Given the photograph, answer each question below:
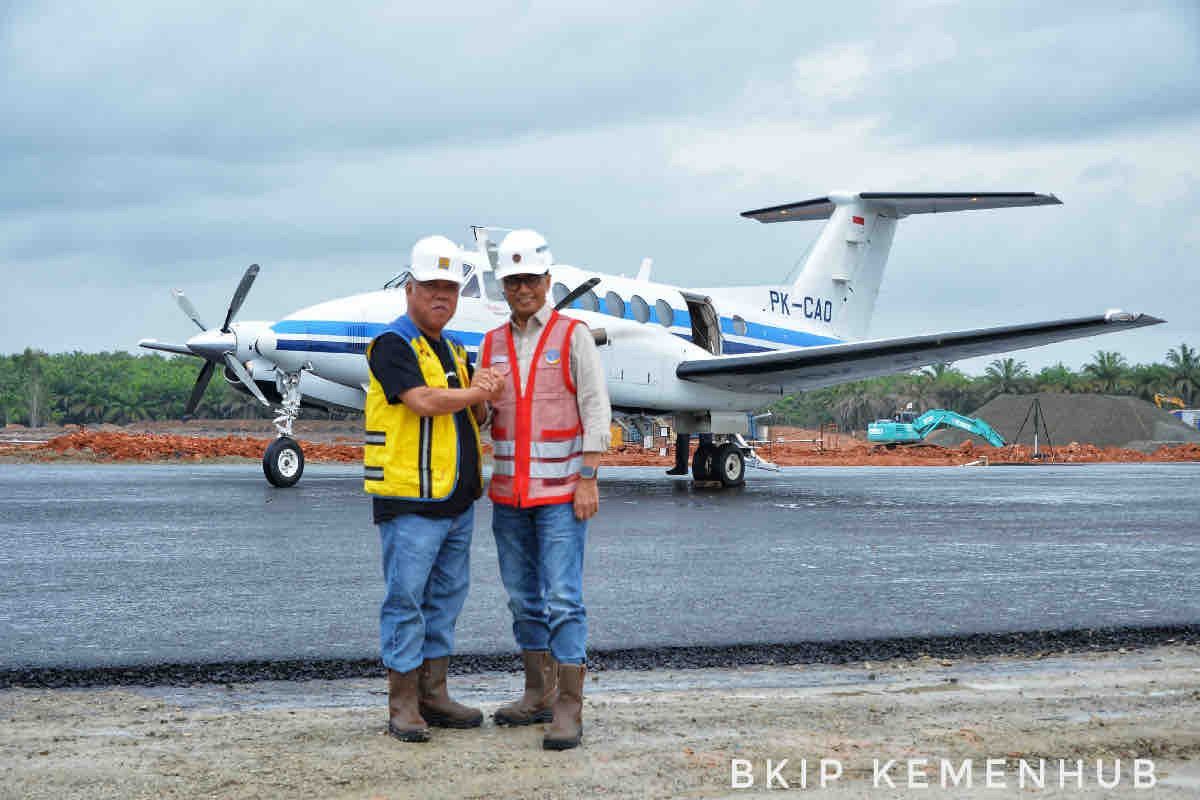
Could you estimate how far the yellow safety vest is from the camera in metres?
4.67

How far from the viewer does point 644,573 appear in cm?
895

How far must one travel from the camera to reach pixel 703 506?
15438 millimetres

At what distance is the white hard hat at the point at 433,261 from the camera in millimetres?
4805

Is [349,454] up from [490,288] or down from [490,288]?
down

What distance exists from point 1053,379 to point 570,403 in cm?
9339

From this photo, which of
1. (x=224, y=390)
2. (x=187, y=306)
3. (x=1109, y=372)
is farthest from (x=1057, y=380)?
(x=187, y=306)

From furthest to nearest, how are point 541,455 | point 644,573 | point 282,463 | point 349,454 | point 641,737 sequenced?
1. point 349,454
2. point 282,463
3. point 644,573
4. point 541,455
5. point 641,737

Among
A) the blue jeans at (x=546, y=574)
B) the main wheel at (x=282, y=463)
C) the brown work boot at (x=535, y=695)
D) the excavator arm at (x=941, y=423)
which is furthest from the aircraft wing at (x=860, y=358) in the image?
the excavator arm at (x=941, y=423)

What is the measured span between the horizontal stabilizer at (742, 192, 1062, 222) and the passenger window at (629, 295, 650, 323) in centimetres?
769

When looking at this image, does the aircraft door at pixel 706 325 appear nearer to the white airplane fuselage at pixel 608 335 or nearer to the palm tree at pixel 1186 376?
the white airplane fuselage at pixel 608 335

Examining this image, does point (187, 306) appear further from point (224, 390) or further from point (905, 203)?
point (224, 390)

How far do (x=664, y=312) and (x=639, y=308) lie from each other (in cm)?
65

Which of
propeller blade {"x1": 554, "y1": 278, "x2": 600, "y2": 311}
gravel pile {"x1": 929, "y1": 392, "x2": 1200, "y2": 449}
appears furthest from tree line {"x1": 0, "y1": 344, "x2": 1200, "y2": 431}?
propeller blade {"x1": 554, "y1": 278, "x2": 600, "y2": 311}

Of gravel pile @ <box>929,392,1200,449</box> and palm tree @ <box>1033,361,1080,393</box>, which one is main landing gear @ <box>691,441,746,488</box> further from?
palm tree @ <box>1033,361,1080,393</box>
